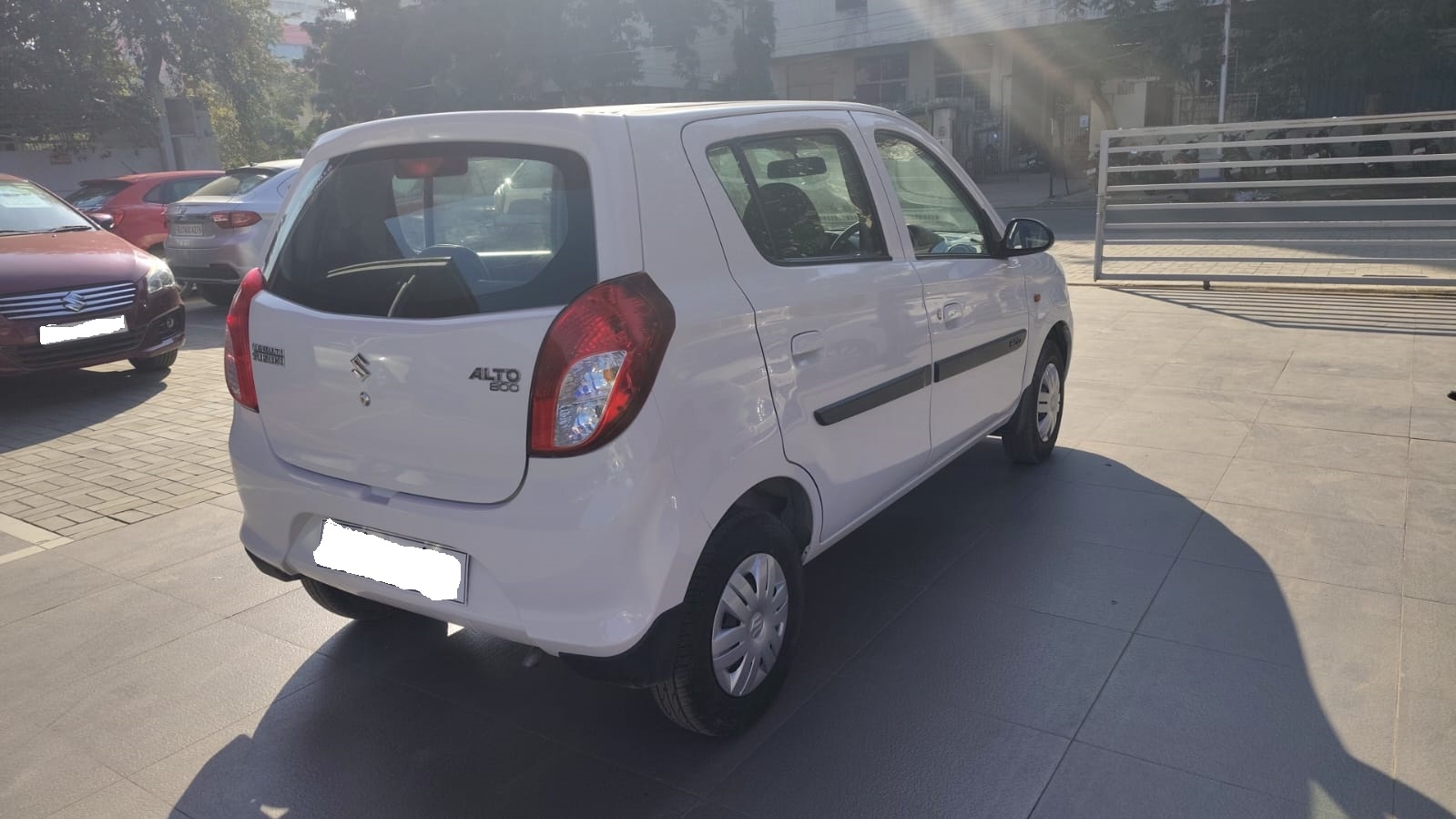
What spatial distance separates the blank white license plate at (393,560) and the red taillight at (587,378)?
0.43 metres

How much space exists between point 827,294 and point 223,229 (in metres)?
9.44

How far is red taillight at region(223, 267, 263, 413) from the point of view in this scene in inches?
128

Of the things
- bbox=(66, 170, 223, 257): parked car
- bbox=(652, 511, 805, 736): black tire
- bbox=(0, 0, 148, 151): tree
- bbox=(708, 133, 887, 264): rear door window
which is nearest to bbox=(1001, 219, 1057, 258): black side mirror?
bbox=(708, 133, 887, 264): rear door window

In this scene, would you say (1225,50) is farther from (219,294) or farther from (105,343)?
(105,343)

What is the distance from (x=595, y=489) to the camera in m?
2.55

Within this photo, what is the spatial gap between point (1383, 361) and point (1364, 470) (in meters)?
2.81

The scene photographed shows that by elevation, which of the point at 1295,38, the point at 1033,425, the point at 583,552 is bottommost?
the point at 1033,425

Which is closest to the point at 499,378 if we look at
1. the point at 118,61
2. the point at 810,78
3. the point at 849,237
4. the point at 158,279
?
the point at 849,237

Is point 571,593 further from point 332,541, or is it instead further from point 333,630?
point 333,630

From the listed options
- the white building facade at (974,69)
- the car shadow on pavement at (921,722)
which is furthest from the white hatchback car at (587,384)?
the white building facade at (974,69)

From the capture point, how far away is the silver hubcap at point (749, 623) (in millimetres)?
2949

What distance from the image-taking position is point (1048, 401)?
214 inches

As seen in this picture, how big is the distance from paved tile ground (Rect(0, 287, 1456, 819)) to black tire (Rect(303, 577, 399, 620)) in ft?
0.25

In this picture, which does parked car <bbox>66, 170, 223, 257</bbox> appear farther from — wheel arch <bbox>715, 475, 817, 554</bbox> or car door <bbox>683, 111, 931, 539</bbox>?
wheel arch <bbox>715, 475, 817, 554</bbox>
